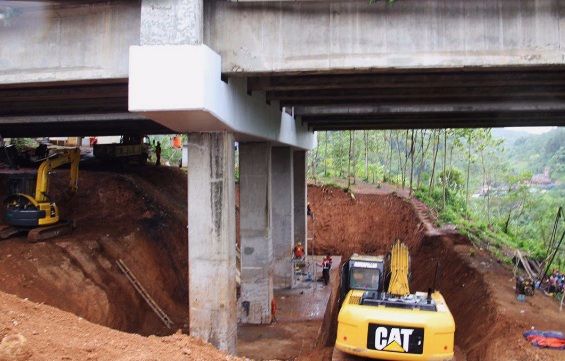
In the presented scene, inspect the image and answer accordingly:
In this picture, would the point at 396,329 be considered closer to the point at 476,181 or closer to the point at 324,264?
the point at 324,264

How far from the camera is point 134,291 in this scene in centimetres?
1720

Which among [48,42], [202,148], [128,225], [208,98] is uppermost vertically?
[48,42]

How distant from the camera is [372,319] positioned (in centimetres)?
1076

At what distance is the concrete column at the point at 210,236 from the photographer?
440 inches

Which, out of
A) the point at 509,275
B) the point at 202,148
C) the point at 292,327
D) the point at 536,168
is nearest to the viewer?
the point at 202,148

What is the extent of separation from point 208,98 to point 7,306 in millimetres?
5284

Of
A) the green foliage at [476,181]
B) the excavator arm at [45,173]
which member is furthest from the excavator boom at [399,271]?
the excavator arm at [45,173]

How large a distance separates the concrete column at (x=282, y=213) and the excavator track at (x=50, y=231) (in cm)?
814

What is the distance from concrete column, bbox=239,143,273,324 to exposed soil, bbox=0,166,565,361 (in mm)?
1051

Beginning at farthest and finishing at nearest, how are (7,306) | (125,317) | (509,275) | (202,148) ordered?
1. (509,275)
2. (125,317)
3. (202,148)
4. (7,306)

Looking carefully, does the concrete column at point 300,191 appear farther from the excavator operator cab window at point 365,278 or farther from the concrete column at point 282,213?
the excavator operator cab window at point 365,278

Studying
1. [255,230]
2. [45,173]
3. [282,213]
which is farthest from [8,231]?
[282,213]

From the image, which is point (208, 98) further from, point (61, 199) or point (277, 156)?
point (61, 199)

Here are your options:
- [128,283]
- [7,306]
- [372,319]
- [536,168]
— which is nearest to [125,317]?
[128,283]
